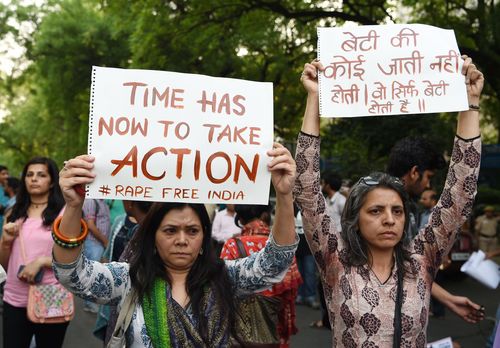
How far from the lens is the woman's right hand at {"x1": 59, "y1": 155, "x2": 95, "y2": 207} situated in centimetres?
213

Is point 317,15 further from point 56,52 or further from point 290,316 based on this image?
point 56,52

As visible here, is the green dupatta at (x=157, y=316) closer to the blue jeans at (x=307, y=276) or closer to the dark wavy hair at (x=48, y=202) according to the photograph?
the dark wavy hair at (x=48, y=202)

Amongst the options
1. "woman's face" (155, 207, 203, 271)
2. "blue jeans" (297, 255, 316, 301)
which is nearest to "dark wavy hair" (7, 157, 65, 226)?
"woman's face" (155, 207, 203, 271)

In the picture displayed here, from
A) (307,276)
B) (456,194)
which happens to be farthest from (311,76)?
(307,276)

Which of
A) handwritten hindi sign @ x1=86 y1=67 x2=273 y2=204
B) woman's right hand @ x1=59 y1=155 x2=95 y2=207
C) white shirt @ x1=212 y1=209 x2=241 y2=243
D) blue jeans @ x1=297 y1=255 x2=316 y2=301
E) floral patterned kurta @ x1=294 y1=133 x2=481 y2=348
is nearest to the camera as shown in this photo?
woman's right hand @ x1=59 y1=155 x2=95 y2=207

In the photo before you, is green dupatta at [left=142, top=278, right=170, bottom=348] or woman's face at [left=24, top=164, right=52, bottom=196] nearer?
green dupatta at [left=142, top=278, right=170, bottom=348]

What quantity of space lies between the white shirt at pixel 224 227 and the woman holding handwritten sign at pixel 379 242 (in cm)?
462

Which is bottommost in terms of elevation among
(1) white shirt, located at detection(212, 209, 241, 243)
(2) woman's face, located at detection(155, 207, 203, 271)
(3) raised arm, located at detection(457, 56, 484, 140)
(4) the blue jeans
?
(4) the blue jeans

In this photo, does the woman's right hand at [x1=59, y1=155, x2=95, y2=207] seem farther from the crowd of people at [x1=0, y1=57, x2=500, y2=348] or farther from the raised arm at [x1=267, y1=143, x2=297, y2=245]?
the raised arm at [x1=267, y1=143, x2=297, y2=245]

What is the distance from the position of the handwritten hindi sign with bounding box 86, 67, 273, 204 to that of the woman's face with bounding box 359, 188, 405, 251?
1.59ft

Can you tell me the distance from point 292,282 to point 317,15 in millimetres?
9138

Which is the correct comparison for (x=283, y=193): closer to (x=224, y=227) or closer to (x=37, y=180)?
(x=37, y=180)

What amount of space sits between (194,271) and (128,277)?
25 centimetres

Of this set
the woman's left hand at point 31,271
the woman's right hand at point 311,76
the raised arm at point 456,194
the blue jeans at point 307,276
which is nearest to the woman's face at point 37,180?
the woman's left hand at point 31,271
